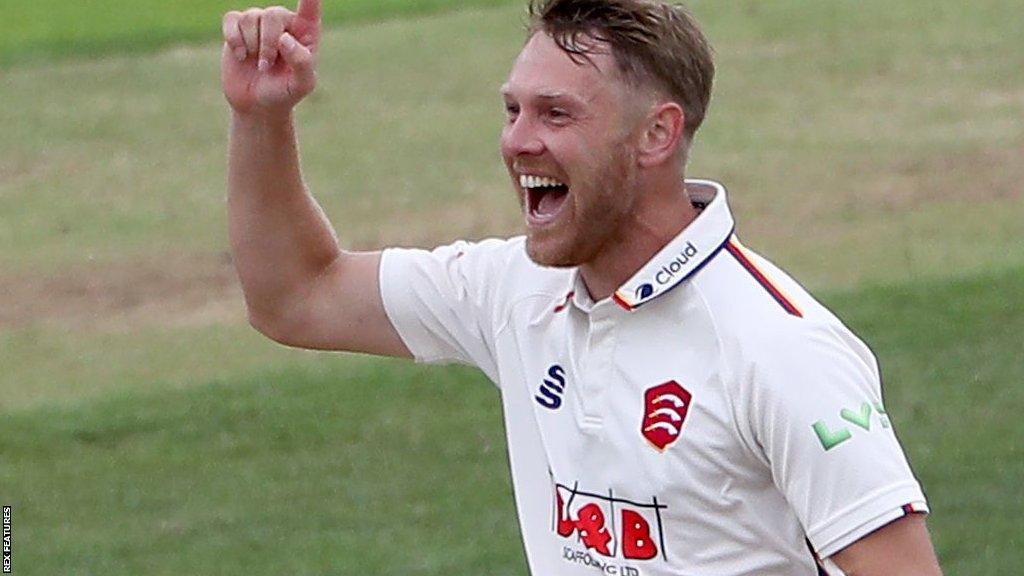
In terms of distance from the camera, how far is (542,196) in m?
3.88

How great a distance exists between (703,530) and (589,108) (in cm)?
76

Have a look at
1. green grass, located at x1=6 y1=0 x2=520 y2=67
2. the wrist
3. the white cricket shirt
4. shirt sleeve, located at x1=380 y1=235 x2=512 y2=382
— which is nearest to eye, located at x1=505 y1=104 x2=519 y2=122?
the white cricket shirt

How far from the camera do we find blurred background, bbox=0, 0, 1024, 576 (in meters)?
8.34

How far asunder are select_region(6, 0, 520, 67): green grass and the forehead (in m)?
16.0

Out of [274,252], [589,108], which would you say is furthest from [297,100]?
[589,108]

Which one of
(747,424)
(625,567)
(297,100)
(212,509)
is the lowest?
(212,509)

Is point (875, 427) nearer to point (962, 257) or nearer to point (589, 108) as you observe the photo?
point (589, 108)

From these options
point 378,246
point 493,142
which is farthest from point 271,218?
point 493,142

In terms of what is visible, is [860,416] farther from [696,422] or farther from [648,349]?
[648,349]

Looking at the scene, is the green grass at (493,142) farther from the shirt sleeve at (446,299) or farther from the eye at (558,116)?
the eye at (558,116)

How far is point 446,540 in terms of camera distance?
26.3ft

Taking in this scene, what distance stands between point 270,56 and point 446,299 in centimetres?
60

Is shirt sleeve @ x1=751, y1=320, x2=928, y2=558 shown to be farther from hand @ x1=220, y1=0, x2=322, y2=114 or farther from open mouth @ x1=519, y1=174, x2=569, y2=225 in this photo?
hand @ x1=220, y1=0, x2=322, y2=114

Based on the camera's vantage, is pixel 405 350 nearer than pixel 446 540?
Yes
